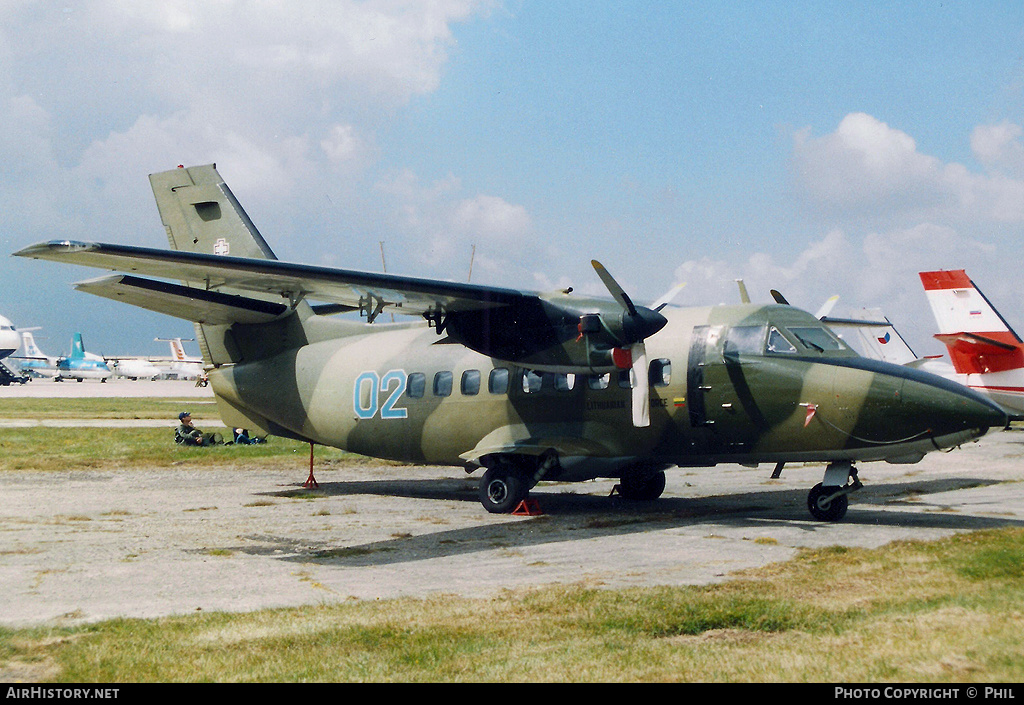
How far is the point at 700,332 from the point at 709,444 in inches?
71.9

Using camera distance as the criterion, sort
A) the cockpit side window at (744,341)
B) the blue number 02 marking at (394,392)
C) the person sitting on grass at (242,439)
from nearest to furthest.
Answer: the cockpit side window at (744,341) < the blue number 02 marking at (394,392) < the person sitting on grass at (242,439)

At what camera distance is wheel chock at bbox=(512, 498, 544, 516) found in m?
15.7

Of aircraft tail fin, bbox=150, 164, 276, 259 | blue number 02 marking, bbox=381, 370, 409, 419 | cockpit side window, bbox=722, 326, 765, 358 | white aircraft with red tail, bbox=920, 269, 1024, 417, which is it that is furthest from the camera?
white aircraft with red tail, bbox=920, 269, 1024, 417

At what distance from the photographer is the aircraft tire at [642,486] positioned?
17.2 m

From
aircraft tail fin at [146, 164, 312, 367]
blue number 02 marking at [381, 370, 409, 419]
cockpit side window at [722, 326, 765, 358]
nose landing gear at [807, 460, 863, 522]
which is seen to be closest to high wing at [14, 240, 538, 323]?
blue number 02 marking at [381, 370, 409, 419]

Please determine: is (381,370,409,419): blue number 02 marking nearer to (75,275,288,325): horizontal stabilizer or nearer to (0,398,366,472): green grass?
(75,275,288,325): horizontal stabilizer

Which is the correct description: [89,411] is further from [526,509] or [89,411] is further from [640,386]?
[640,386]

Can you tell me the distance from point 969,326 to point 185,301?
27.1 meters

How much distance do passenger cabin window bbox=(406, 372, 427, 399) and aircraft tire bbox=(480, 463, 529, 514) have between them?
2321mm

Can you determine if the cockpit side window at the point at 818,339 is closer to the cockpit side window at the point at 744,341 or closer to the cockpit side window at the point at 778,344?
the cockpit side window at the point at 778,344

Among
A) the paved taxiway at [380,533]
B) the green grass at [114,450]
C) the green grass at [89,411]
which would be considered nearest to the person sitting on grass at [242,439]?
the green grass at [114,450]

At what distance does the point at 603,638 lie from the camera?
7.03 metres

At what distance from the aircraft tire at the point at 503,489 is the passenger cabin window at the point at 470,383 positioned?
1.49 metres

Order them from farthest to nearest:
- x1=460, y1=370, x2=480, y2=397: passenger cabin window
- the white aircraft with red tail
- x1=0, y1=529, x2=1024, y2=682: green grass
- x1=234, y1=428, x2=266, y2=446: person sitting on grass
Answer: the white aircraft with red tail
x1=234, y1=428, x2=266, y2=446: person sitting on grass
x1=460, y1=370, x2=480, y2=397: passenger cabin window
x1=0, y1=529, x2=1024, y2=682: green grass
